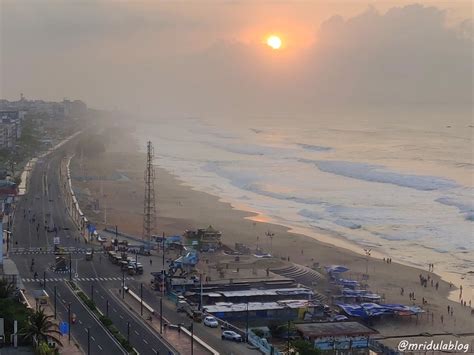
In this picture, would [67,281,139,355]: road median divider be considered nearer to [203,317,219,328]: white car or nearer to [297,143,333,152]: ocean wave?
[203,317,219,328]: white car

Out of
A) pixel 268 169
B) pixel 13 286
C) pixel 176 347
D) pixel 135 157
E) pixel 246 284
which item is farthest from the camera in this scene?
pixel 135 157

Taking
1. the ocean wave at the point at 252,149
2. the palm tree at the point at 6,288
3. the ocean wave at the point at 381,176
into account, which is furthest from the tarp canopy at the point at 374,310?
the ocean wave at the point at 252,149

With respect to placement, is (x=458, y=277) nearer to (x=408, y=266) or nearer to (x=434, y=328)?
(x=408, y=266)

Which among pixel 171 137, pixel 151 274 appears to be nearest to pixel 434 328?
pixel 151 274

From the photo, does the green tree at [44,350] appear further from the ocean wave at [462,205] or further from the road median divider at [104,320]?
the ocean wave at [462,205]

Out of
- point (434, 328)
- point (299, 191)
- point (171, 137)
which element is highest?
point (171, 137)

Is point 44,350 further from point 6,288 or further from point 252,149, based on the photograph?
point 252,149
